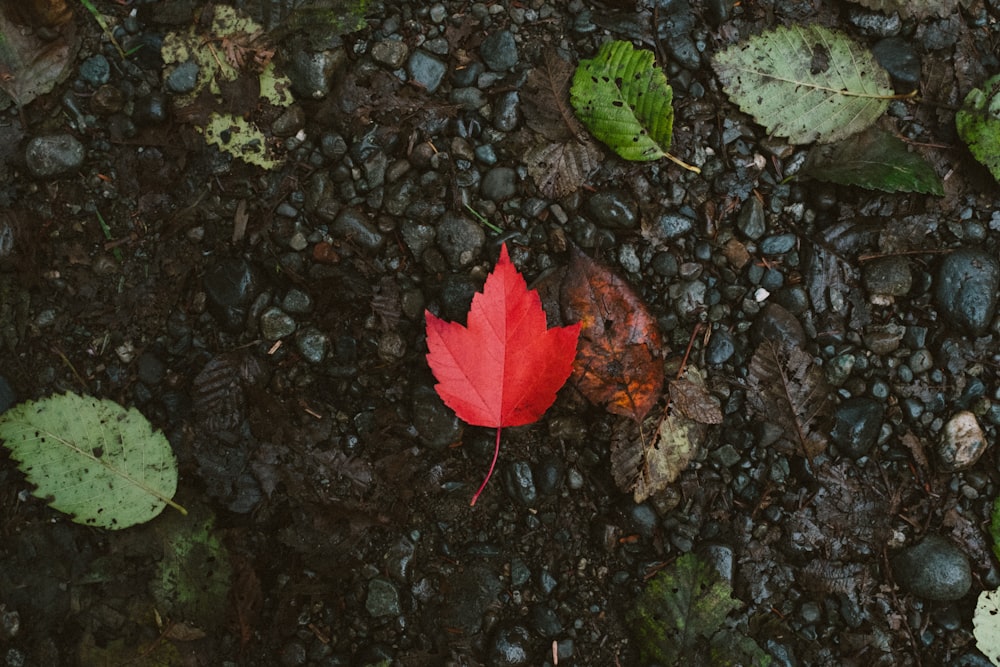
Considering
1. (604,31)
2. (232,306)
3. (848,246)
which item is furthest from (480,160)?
(848,246)

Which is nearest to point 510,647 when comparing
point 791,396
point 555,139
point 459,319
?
point 459,319

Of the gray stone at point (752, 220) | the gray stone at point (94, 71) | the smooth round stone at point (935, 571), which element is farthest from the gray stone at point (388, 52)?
the smooth round stone at point (935, 571)

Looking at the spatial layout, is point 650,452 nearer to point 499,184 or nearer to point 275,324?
point 499,184

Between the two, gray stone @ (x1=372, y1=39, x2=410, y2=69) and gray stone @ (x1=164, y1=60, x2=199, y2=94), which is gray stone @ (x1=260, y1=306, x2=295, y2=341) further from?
gray stone @ (x1=372, y1=39, x2=410, y2=69)

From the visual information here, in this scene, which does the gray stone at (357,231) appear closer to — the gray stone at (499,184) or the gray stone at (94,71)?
the gray stone at (499,184)

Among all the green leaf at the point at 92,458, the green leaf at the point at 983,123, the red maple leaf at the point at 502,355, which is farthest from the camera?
the green leaf at the point at 983,123

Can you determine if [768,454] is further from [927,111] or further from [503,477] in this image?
[927,111]
